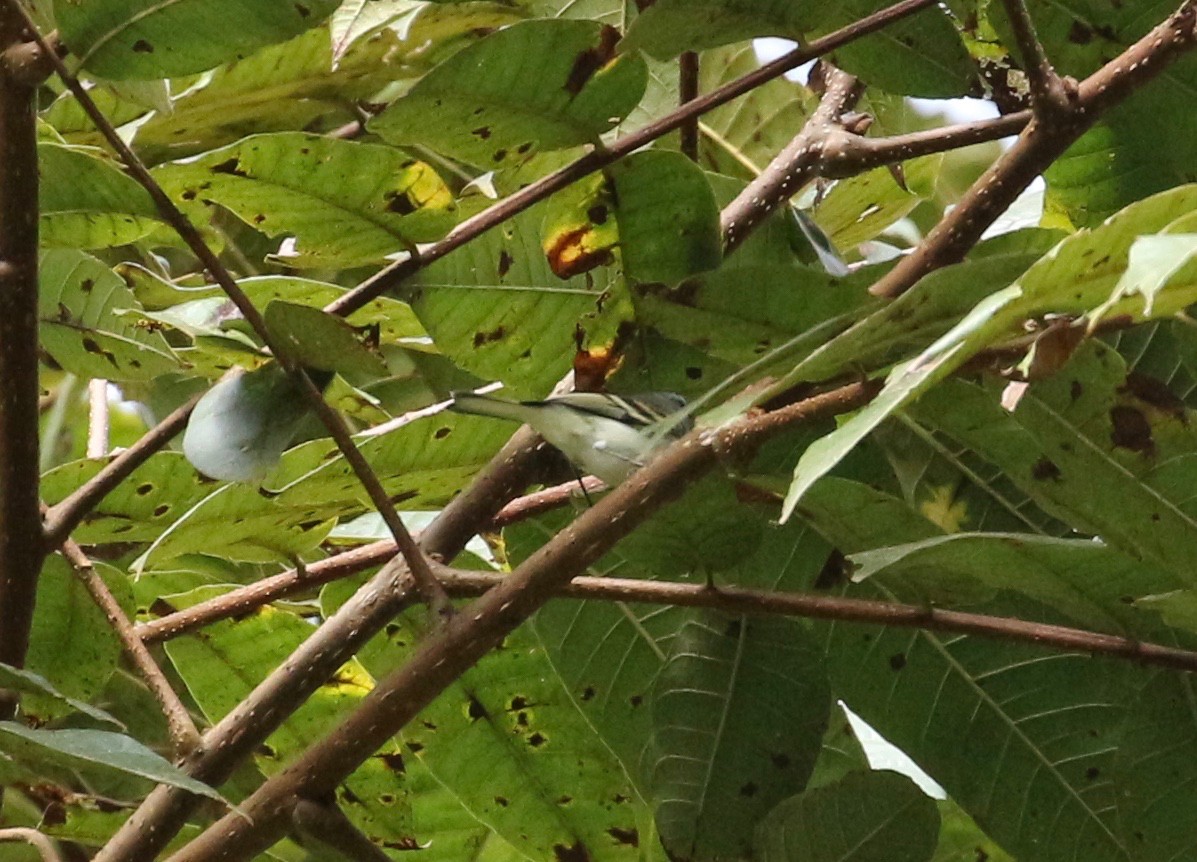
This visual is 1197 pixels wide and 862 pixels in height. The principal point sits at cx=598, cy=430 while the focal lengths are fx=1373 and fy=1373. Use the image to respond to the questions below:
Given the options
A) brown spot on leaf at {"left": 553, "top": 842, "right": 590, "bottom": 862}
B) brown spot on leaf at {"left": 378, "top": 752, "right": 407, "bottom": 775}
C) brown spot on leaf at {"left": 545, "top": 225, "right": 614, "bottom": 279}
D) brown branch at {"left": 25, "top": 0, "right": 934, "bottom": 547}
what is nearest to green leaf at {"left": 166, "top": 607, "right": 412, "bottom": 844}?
brown spot on leaf at {"left": 378, "top": 752, "right": 407, "bottom": 775}

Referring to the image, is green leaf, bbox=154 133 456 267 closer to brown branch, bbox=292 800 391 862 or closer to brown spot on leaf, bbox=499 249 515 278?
brown spot on leaf, bbox=499 249 515 278

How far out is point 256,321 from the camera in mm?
660

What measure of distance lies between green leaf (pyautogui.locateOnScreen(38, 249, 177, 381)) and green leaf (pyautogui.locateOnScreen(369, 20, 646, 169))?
1.01 feet

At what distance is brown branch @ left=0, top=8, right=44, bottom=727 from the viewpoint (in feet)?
2.03

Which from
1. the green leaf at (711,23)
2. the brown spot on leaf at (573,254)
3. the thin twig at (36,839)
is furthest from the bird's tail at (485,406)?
the thin twig at (36,839)

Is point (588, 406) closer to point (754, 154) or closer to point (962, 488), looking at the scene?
point (962, 488)

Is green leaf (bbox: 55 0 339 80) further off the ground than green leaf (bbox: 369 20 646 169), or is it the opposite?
green leaf (bbox: 55 0 339 80)

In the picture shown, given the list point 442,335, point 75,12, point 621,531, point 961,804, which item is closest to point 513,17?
point 442,335

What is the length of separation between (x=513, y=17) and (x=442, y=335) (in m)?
0.25

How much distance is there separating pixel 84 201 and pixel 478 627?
34 cm

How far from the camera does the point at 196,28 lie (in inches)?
25.8

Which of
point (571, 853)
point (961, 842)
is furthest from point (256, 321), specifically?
point (961, 842)

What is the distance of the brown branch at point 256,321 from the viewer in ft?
2.07

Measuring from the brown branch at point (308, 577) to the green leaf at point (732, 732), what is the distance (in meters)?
0.15
